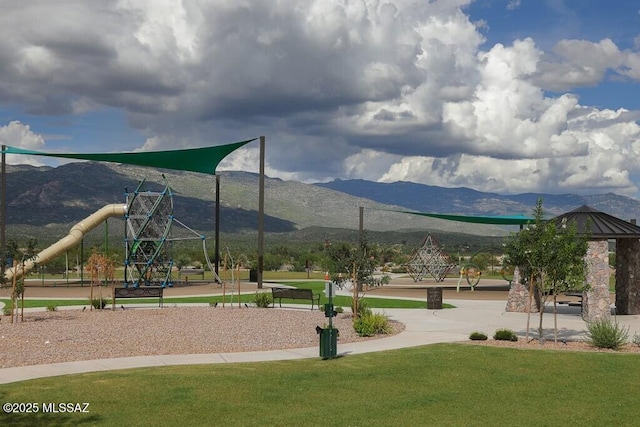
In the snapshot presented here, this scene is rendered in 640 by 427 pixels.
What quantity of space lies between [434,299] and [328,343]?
13.1 meters

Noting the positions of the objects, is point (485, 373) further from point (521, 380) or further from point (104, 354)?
point (104, 354)

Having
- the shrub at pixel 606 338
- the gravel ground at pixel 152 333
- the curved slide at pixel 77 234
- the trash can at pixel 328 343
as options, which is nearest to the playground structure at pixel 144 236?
the curved slide at pixel 77 234

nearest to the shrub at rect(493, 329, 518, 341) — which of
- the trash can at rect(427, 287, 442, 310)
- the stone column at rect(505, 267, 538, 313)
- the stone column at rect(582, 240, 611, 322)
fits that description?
the stone column at rect(582, 240, 611, 322)

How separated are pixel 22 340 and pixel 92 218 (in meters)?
25.1

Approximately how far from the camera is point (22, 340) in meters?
17.3

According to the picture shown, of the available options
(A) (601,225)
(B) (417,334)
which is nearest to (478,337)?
(B) (417,334)

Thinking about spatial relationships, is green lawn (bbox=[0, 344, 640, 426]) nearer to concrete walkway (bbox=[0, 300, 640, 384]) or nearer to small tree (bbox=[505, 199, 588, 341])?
concrete walkway (bbox=[0, 300, 640, 384])

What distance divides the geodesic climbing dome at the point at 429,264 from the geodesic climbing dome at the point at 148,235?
18.1 m

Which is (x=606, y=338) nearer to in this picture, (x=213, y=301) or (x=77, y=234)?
(x=213, y=301)

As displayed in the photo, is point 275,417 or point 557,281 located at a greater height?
point 557,281

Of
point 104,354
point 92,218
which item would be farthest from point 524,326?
point 92,218

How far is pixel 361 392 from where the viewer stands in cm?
1181

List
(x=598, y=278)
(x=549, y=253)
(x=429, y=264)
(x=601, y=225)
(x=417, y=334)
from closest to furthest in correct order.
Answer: (x=549, y=253), (x=417, y=334), (x=598, y=278), (x=601, y=225), (x=429, y=264)

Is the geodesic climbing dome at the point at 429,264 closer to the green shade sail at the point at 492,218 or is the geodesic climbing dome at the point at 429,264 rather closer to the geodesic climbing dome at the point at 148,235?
the green shade sail at the point at 492,218
